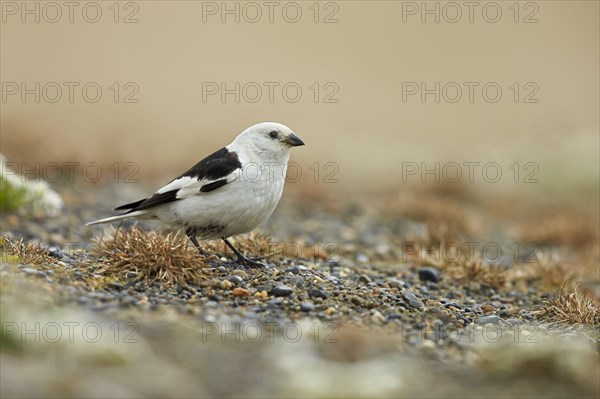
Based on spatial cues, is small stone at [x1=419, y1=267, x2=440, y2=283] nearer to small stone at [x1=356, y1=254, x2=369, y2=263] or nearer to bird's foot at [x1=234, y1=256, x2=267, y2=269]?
small stone at [x1=356, y1=254, x2=369, y2=263]

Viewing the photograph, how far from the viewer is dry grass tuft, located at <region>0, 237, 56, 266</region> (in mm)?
5984

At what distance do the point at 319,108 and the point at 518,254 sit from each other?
1441 centimetres

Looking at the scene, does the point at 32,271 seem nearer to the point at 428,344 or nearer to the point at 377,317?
the point at 377,317

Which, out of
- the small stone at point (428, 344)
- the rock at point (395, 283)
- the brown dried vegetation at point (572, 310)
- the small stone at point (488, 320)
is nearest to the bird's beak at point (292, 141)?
the rock at point (395, 283)

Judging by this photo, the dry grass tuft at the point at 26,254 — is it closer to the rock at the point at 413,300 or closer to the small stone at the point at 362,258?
the rock at the point at 413,300

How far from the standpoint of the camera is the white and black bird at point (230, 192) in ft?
20.7

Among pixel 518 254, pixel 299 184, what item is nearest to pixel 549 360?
pixel 518 254

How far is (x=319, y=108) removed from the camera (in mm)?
23953

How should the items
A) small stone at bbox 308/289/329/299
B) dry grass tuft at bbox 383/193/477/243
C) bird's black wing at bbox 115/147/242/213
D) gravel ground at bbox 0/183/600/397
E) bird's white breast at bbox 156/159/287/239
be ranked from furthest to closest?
dry grass tuft at bbox 383/193/477/243
bird's black wing at bbox 115/147/242/213
bird's white breast at bbox 156/159/287/239
small stone at bbox 308/289/329/299
gravel ground at bbox 0/183/600/397

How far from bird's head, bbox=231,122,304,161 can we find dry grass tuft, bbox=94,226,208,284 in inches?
44.4

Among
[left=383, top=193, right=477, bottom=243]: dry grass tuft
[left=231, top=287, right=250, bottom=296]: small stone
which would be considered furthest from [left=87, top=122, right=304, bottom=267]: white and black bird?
[left=383, top=193, right=477, bottom=243]: dry grass tuft

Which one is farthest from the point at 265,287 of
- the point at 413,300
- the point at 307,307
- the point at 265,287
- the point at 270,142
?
the point at 270,142

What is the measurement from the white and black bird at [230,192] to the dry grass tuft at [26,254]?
0.72 m

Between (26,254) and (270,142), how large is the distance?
2219mm
